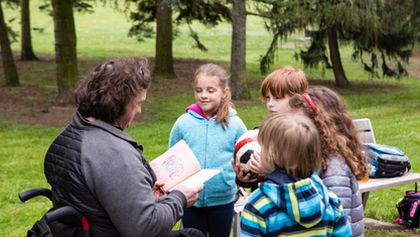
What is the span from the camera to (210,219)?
15.6 feet

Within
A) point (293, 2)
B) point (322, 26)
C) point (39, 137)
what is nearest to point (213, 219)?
point (39, 137)

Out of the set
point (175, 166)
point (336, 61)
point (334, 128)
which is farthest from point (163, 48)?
point (334, 128)

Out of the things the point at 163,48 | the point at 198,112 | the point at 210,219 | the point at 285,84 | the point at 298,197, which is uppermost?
the point at 285,84

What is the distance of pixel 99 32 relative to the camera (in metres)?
44.0

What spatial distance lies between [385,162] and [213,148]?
1686 millimetres

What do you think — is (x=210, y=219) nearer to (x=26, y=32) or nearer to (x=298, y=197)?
(x=298, y=197)

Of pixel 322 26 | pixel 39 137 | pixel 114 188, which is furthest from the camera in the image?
pixel 322 26

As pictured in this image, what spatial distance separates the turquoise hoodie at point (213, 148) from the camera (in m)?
4.66

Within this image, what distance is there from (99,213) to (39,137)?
10234mm

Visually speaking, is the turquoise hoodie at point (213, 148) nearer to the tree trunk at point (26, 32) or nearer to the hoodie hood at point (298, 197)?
the hoodie hood at point (298, 197)

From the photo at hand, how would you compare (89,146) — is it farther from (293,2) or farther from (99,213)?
(293,2)

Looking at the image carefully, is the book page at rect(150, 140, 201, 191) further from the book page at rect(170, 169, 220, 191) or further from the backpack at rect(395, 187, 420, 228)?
the backpack at rect(395, 187, 420, 228)

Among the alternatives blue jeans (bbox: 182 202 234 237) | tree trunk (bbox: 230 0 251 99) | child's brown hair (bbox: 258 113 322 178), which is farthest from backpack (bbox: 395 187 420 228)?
tree trunk (bbox: 230 0 251 99)

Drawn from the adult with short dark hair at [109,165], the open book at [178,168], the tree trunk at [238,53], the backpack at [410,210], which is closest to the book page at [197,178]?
the open book at [178,168]
